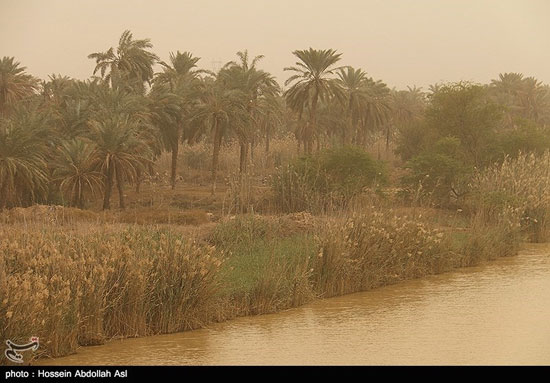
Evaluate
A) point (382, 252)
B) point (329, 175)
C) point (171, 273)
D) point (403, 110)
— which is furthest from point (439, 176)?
point (403, 110)

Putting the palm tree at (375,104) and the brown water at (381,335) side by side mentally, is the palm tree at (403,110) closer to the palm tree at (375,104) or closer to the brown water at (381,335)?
the palm tree at (375,104)

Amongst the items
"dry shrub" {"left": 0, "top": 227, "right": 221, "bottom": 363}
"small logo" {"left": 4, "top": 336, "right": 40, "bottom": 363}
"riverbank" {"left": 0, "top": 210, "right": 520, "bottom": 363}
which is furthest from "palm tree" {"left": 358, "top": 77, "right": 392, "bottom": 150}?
"small logo" {"left": 4, "top": 336, "right": 40, "bottom": 363}

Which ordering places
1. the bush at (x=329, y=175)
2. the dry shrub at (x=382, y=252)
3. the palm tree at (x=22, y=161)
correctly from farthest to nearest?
the bush at (x=329, y=175) → the palm tree at (x=22, y=161) → the dry shrub at (x=382, y=252)

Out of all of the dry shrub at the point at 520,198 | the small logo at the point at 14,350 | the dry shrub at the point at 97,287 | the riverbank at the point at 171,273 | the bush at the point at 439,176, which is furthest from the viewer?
the bush at the point at 439,176

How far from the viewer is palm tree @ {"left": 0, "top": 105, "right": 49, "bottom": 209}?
29.2 m

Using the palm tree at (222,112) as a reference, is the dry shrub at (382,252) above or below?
below

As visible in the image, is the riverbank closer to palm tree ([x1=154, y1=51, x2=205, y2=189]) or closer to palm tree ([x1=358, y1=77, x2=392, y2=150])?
palm tree ([x1=154, y1=51, x2=205, y2=189])

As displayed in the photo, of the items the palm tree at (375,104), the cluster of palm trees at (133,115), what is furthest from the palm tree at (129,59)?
the palm tree at (375,104)

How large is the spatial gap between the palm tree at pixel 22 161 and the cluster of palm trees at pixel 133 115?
4cm

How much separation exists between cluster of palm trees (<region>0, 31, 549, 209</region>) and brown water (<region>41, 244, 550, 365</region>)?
16.1 m

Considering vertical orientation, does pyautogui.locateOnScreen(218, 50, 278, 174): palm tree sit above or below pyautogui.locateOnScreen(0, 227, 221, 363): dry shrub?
above

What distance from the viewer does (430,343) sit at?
11805mm

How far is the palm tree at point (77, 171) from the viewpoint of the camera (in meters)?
31.1

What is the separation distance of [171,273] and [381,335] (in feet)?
11.2
